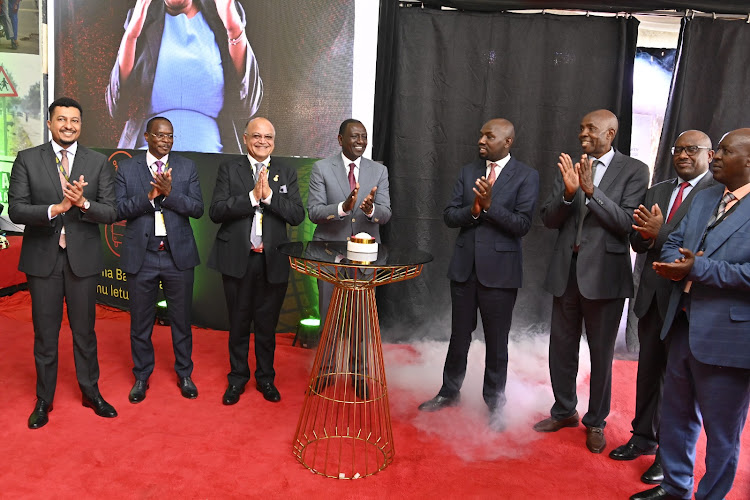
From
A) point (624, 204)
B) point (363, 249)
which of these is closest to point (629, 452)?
point (624, 204)

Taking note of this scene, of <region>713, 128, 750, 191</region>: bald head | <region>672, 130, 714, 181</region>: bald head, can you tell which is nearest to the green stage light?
<region>672, 130, 714, 181</region>: bald head

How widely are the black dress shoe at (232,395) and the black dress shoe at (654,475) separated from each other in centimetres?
266

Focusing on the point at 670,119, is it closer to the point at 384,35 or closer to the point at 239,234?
the point at 384,35

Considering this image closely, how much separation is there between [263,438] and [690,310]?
2.53 m

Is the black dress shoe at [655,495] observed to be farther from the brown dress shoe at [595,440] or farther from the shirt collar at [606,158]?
the shirt collar at [606,158]

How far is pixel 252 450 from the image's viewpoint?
144 inches

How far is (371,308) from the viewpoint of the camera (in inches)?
144

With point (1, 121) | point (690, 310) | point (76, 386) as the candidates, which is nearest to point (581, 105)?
point (690, 310)

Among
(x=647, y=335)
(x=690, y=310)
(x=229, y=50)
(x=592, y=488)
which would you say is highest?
(x=229, y=50)

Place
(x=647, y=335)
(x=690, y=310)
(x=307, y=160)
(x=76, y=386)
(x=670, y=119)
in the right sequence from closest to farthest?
(x=690, y=310)
(x=647, y=335)
(x=76, y=386)
(x=670, y=119)
(x=307, y=160)

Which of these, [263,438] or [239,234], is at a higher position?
[239,234]

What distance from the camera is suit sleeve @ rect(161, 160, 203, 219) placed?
13.5 feet

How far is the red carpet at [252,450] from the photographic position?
3271 millimetres

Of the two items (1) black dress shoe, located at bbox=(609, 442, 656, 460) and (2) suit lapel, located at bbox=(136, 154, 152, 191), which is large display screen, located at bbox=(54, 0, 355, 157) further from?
(1) black dress shoe, located at bbox=(609, 442, 656, 460)
